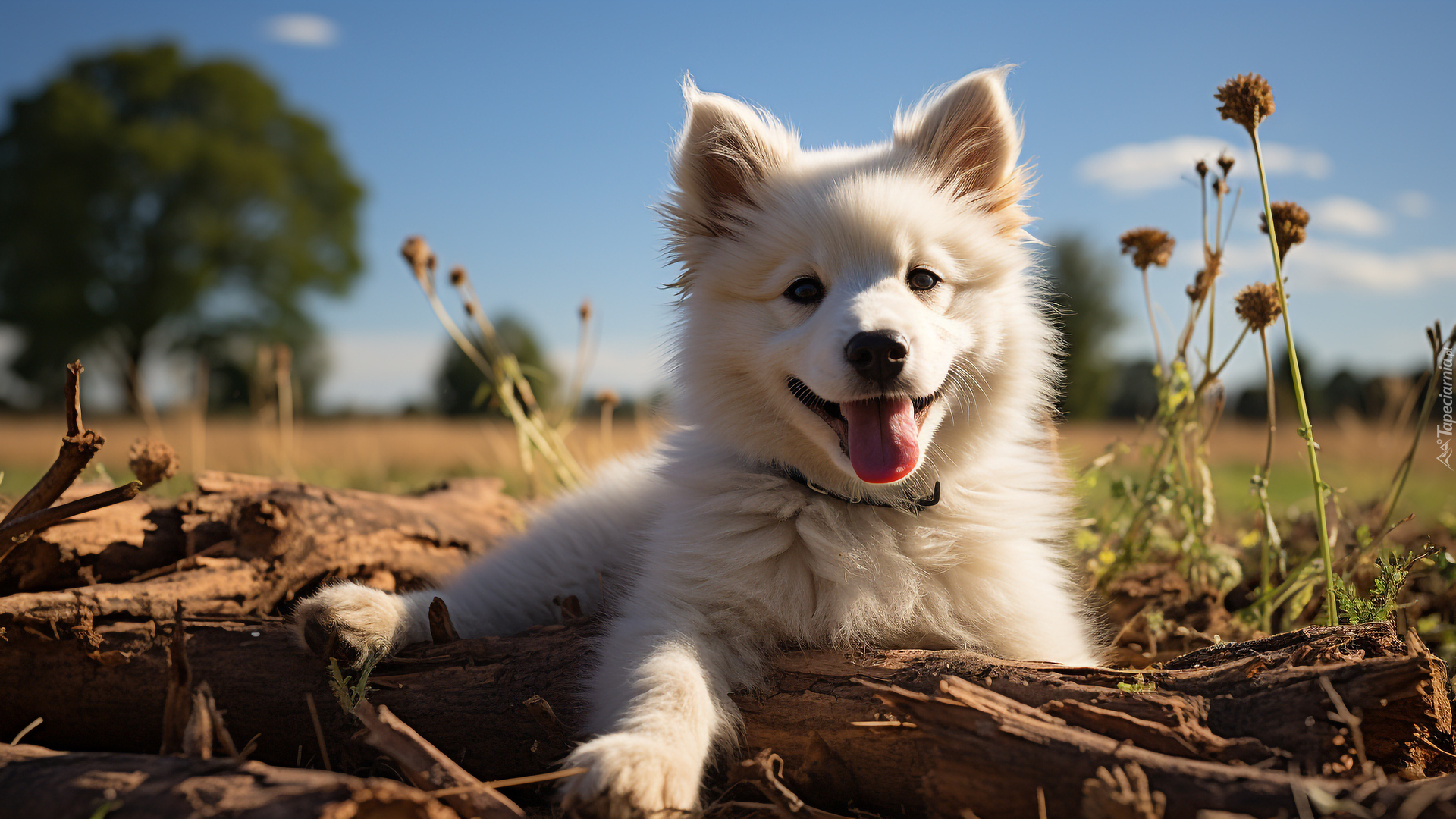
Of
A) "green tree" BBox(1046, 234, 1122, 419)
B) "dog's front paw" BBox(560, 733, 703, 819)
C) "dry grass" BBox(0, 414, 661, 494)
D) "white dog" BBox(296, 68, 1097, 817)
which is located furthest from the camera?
"green tree" BBox(1046, 234, 1122, 419)

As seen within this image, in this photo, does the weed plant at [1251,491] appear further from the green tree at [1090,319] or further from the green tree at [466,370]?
the green tree at [1090,319]

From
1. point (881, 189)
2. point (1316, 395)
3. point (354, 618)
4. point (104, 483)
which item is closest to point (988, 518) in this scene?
point (881, 189)

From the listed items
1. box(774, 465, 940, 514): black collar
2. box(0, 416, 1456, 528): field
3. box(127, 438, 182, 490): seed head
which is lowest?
box(0, 416, 1456, 528): field

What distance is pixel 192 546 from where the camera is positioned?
351cm

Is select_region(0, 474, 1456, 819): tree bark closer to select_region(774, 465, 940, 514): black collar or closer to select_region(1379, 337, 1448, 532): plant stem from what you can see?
select_region(774, 465, 940, 514): black collar

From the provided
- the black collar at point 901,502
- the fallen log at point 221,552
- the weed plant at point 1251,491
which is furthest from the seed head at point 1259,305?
the fallen log at point 221,552

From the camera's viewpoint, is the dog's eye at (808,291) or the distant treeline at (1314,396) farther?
the distant treeline at (1314,396)

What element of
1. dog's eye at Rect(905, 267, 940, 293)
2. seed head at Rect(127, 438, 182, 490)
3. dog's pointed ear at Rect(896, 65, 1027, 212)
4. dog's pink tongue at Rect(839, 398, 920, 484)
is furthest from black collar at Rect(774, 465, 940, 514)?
seed head at Rect(127, 438, 182, 490)

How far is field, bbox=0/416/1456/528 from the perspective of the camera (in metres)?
6.02

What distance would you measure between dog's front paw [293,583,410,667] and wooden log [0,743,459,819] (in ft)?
2.29

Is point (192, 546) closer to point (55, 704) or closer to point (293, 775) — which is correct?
point (55, 704)

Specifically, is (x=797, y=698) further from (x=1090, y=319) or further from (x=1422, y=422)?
(x=1090, y=319)

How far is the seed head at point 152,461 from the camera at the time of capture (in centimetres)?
315

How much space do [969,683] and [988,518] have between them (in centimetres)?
81
